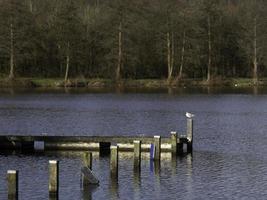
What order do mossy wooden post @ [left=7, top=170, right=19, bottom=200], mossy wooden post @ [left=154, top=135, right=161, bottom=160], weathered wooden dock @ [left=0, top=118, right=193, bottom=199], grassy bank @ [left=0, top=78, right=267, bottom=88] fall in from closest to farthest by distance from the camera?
mossy wooden post @ [left=7, top=170, right=19, bottom=200], mossy wooden post @ [left=154, top=135, right=161, bottom=160], weathered wooden dock @ [left=0, top=118, right=193, bottom=199], grassy bank @ [left=0, top=78, right=267, bottom=88]

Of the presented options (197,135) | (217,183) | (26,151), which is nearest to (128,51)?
(197,135)

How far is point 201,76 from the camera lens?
120500 millimetres

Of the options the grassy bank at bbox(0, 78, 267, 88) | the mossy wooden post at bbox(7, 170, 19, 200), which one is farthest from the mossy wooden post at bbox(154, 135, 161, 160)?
the grassy bank at bbox(0, 78, 267, 88)

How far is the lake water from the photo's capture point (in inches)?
1235

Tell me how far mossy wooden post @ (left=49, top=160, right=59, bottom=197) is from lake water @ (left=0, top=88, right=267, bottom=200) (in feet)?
2.01

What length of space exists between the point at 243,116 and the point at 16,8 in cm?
5190

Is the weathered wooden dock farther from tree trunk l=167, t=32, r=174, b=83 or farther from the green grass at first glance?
tree trunk l=167, t=32, r=174, b=83

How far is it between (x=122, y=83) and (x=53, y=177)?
274 feet

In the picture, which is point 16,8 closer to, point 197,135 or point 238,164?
point 197,135

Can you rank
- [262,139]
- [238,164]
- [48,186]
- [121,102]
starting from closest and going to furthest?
[48,186], [238,164], [262,139], [121,102]

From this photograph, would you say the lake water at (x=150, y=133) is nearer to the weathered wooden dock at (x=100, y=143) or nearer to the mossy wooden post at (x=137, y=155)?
the mossy wooden post at (x=137, y=155)

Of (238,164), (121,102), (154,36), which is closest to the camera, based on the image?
(238,164)

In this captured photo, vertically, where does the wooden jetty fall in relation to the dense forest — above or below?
below

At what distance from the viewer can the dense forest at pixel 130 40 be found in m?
109
